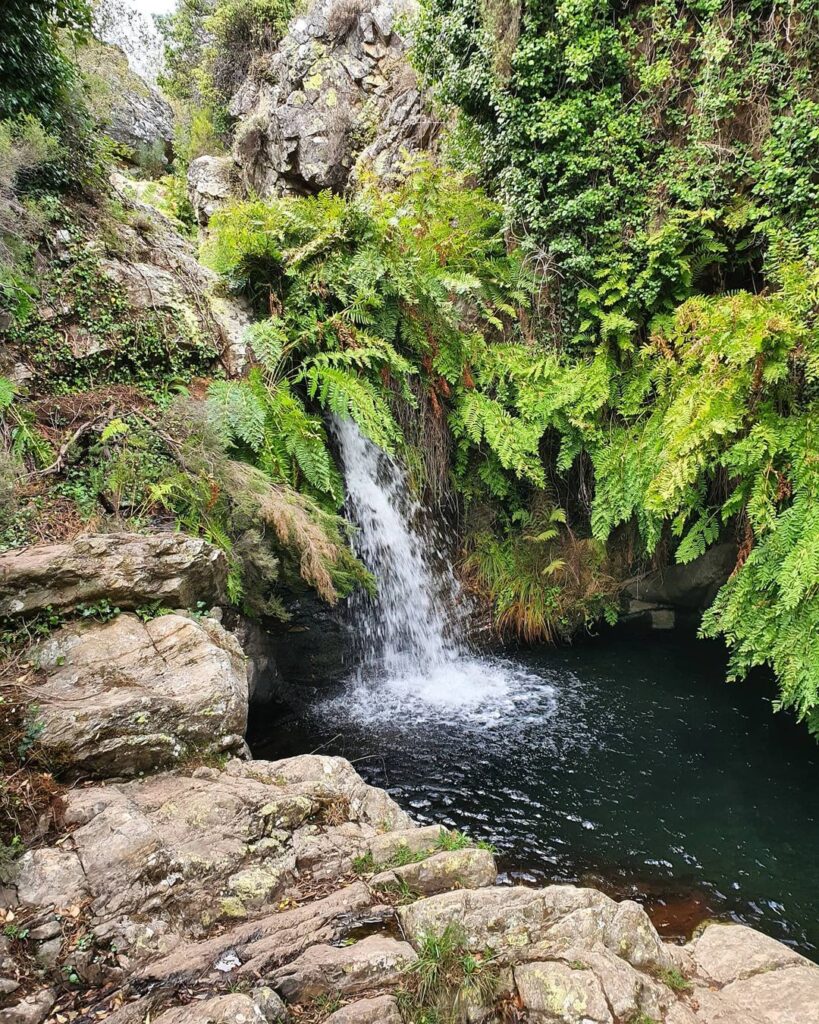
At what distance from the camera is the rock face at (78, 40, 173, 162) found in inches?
392

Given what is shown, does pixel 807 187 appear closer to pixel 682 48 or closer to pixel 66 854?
pixel 682 48

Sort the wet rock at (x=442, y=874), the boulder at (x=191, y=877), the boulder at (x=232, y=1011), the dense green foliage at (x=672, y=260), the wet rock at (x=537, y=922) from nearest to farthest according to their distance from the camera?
the boulder at (x=232, y=1011) → the boulder at (x=191, y=877) → the wet rock at (x=537, y=922) → the wet rock at (x=442, y=874) → the dense green foliage at (x=672, y=260)

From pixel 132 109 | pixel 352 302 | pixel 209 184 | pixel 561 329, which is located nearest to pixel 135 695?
pixel 352 302

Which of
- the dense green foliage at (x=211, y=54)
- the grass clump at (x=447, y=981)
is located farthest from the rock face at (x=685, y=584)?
the dense green foliage at (x=211, y=54)

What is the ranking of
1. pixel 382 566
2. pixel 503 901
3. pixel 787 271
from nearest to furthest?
pixel 503 901 → pixel 787 271 → pixel 382 566

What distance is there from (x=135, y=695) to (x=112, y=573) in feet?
3.19

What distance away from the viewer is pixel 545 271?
22.1ft

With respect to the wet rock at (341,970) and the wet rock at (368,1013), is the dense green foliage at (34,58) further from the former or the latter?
the wet rock at (368,1013)

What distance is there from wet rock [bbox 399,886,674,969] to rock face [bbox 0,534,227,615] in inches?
105

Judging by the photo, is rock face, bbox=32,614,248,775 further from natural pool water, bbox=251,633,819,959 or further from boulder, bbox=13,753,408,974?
natural pool water, bbox=251,633,819,959

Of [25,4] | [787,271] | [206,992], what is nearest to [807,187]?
[787,271]

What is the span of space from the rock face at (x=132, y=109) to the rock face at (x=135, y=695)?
9.96 m

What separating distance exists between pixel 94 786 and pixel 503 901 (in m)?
2.20

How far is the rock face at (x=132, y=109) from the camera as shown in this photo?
9953 millimetres
